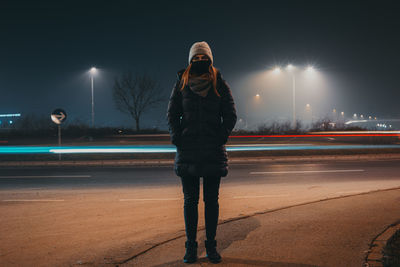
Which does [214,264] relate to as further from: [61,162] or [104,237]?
[61,162]

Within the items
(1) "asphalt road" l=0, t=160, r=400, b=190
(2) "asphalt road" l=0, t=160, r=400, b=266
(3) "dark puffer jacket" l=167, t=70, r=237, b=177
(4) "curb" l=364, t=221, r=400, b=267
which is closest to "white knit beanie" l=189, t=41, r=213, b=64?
(3) "dark puffer jacket" l=167, t=70, r=237, b=177

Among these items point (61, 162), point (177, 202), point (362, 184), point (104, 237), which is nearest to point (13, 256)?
point (104, 237)

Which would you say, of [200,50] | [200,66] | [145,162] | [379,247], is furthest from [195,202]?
[145,162]

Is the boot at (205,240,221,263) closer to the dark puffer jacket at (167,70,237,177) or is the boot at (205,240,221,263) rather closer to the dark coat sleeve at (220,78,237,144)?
the dark puffer jacket at (167,70,237,177)

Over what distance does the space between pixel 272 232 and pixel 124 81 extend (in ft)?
142

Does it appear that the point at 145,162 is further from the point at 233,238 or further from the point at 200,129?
the point at 200,129

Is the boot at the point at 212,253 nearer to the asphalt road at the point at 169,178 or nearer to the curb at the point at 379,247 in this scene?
the curb at the point at 379,247

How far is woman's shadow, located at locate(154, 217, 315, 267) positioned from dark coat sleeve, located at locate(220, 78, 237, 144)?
48.7 inches

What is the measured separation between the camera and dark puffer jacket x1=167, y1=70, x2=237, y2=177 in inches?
154

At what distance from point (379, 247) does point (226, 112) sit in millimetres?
2374

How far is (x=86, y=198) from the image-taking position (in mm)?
8656

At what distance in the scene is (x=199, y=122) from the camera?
3.93 meters

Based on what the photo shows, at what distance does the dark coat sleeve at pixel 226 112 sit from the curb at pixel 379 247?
193 centimetres

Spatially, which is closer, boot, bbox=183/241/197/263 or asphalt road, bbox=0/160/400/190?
boot, bbox=183/241/197/263
